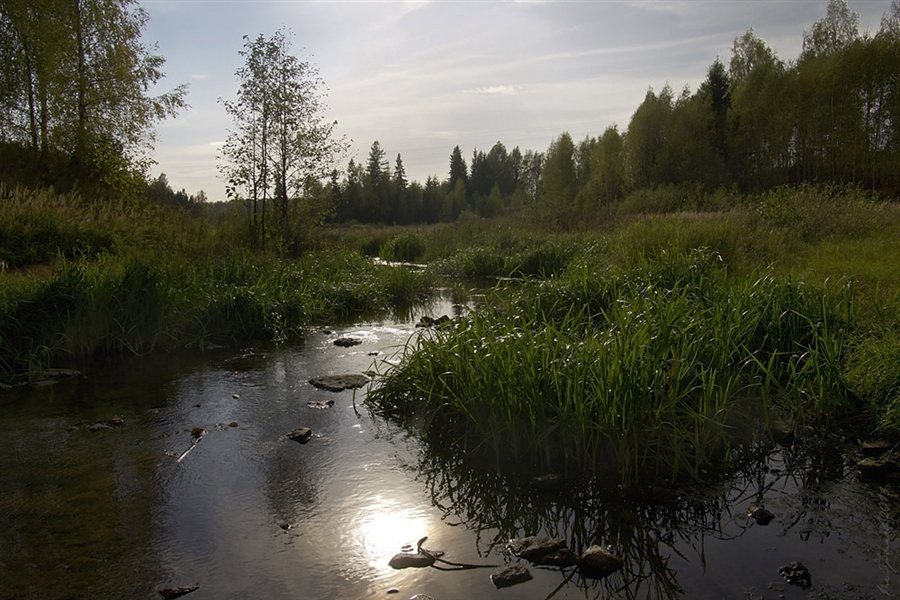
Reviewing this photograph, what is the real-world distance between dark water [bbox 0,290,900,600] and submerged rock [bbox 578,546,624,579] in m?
0.05

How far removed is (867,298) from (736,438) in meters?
2.75

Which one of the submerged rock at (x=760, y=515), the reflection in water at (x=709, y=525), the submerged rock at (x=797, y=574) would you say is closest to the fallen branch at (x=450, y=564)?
the reflection in water at (x=709, y=525)

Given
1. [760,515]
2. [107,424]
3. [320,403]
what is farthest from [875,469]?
[107,424]

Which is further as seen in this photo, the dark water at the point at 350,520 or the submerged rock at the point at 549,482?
the submerged rock at the point at 549,482

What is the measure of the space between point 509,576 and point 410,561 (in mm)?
445

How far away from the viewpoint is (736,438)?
3553mm

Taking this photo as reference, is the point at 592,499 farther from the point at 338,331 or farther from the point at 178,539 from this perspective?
the point at 338,331

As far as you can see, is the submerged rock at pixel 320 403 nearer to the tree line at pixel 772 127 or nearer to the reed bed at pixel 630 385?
the reed bed at pixel 630 385

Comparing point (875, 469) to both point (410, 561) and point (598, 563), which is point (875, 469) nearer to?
point (598, 563)

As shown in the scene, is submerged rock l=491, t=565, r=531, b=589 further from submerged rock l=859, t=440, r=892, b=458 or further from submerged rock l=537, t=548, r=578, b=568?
submerged rock l=859, t=440, r=892, b=458

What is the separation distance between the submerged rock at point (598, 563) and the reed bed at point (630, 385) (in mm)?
762

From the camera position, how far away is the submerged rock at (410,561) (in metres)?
2.49

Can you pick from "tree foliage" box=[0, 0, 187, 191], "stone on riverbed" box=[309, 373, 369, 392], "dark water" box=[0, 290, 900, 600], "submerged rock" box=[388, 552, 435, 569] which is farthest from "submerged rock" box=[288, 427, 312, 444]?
"tree foliage" box=[0, 0, 187, 191]

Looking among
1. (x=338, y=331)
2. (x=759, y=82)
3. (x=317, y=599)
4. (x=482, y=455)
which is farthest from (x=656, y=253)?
(x=759, y=82)
